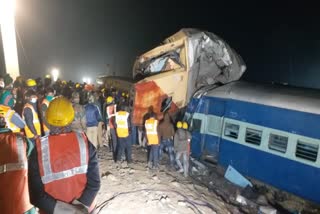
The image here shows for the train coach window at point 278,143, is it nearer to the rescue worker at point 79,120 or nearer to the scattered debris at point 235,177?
the scattered debris at point 235,177

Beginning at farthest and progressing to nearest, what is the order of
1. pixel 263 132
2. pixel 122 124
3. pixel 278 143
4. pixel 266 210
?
1. pixel 122 124
2. pixel 263 132
3. pixel 278 143
4. pixel 266 210

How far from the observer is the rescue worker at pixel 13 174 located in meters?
2.85

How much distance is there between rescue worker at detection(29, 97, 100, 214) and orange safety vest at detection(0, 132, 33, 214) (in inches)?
9.4

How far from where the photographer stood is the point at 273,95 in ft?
27.8

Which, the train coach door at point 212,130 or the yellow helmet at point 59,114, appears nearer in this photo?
the yellow helmet at point 59,114

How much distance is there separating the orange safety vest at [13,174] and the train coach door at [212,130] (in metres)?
7.45

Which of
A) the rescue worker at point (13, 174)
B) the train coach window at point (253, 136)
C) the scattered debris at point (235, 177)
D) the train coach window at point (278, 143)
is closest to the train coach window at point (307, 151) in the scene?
the train coach window at point (278, 143)

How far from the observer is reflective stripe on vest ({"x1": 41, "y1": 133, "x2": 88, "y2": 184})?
9.09ft

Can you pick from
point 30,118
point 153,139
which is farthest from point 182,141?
point 30,118

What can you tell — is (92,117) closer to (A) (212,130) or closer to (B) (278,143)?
(A) (212,130)

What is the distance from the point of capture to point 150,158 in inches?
352

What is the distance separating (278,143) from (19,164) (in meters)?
6.95

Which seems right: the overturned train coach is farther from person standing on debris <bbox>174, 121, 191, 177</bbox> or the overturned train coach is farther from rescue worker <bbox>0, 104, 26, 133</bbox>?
rescue worker <bbox>0, 104, 26, 133</bbox>

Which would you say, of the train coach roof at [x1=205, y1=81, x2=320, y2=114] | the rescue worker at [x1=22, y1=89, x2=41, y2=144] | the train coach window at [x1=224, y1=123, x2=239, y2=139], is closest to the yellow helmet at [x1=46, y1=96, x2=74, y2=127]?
the rescue worker at [x1=22, y1=89, x2=41, y2=144]
